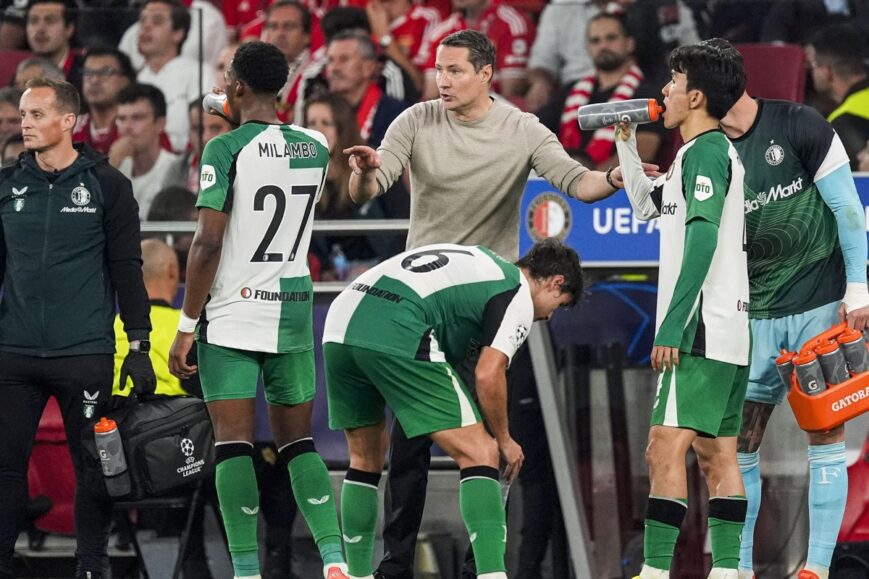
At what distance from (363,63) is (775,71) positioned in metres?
2.37

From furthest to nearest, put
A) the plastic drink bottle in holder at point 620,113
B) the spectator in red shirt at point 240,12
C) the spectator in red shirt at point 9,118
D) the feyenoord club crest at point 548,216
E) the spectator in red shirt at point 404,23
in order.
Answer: the spectator in red shirt at point 240,12
the spectator in red shirt at point 404,23
the spectator in red shirt at point 9,118
the feyenoord club crest at point 548,216
the plastic drink bottle in holder at point 620,113

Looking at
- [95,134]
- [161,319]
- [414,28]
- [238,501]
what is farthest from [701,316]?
[414,28]

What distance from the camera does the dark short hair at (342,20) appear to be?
8969 mm

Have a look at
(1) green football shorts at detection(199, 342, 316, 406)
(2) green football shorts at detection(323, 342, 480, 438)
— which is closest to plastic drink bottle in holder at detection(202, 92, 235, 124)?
(1) green football shorts at detection(199, 342, 316, 406)

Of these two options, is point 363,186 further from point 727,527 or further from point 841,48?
point 841,48

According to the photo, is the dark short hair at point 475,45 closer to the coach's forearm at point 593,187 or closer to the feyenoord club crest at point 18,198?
the coach's forearm at point 593,187

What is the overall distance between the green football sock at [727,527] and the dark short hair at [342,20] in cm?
478

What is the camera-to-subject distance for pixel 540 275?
4914 mm

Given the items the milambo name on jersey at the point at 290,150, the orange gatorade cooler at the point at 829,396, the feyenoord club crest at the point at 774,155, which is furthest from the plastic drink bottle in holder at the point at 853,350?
the milambo name on jersey at the point at 290,150

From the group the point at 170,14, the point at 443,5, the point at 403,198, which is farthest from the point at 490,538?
the point at 443,5

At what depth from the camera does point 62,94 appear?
18.0 feet

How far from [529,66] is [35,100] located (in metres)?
4.13

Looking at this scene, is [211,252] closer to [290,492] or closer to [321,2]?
[290,492]

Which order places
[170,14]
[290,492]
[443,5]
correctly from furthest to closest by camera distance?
[443,5] < [170,14] < [290,492]
